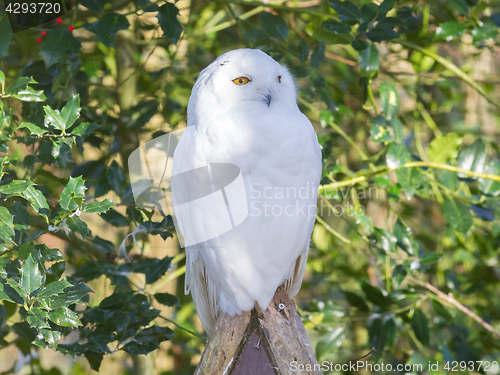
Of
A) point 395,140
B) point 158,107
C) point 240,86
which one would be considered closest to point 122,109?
point 158,107

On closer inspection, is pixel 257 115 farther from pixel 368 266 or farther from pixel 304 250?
pixel 368 266

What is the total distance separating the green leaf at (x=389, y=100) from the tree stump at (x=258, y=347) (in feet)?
3.17

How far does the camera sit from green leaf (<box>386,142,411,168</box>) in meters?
1.66

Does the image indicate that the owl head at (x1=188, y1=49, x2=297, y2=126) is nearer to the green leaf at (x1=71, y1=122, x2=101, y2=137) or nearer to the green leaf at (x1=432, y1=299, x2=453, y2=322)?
the green leaf at (x1=71, y1=122, x2=101, y2=137)

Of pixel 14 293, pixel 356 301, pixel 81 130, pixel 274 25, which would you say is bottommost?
pixel 356 301

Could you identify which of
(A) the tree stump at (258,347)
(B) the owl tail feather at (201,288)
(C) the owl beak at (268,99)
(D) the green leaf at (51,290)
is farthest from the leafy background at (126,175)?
(C) the owl beak at (268,99)

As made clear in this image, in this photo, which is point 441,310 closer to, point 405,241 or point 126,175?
point 405,241

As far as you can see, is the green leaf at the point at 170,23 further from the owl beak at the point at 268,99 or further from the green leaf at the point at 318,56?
the green leaf at the point at 318,56

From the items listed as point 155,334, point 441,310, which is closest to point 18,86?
point 155,334

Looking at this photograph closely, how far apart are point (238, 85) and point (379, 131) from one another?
0.76 metres

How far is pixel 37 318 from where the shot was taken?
104 centimetres

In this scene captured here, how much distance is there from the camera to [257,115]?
48.6 inches

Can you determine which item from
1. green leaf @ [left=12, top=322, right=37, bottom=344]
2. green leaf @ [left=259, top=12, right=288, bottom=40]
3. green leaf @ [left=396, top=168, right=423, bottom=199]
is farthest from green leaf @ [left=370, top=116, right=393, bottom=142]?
green leaf @ [left=12, top=322, right=37, bottom=344]

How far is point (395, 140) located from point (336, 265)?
4.52 ft
